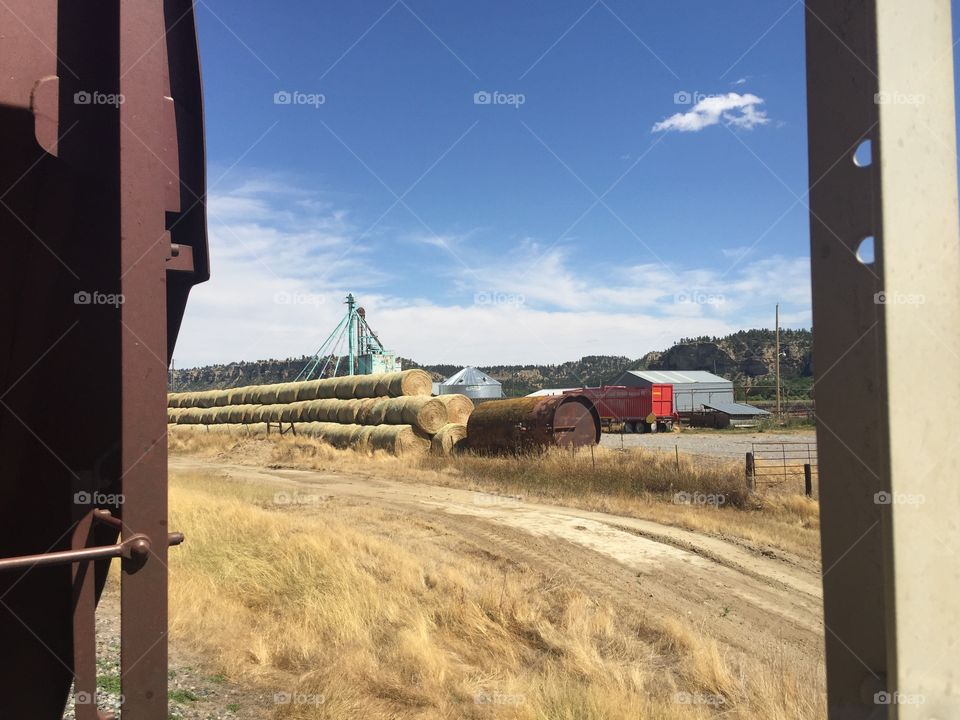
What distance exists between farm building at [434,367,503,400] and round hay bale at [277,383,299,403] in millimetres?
26091

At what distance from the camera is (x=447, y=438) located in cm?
2259

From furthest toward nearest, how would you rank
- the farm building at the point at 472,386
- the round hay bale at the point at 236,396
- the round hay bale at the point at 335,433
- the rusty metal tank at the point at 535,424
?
the farm building at the point at 472,386 < the round hay bale at the point at 236,396 < the round hay bale at the point at 335,433 < the rusty metal tank at the point at 535,424

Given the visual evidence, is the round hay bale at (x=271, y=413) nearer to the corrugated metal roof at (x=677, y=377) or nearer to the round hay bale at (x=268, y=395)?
the round hay bale at (x=268, y=395)

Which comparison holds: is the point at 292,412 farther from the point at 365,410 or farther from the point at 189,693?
the point at 189,693

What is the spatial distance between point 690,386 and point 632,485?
43.5 meters

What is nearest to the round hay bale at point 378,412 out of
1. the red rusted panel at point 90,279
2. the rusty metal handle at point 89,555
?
the red rusted panel at point 90,279

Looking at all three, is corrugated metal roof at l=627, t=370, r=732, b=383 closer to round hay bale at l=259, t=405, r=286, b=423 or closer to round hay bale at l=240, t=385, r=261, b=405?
round hay bale at l=240, t=385, r=261, b=405

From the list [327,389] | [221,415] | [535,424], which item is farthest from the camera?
[221,415]

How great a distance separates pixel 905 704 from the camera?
3.56 feet

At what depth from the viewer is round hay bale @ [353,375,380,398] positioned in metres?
27.2

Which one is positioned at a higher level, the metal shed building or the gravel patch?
the metal shed building

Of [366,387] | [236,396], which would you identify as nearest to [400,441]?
[366,387]

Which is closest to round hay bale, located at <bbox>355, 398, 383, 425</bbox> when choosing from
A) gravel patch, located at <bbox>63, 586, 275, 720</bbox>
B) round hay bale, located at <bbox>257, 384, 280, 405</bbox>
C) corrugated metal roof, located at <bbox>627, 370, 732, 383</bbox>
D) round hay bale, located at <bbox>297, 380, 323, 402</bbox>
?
round hay bale, located at <bbox>297, 380, 323, 402</bbox>

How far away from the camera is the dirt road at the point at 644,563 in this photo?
6457mm
